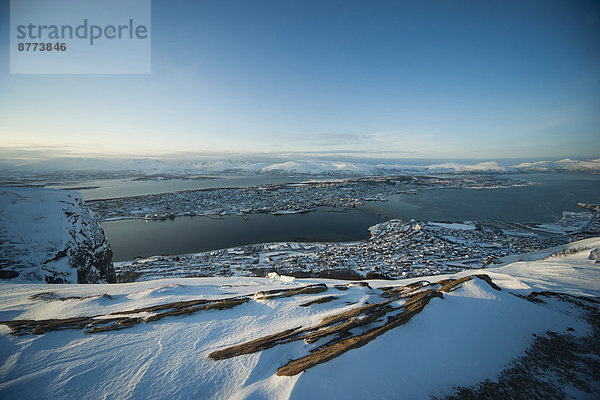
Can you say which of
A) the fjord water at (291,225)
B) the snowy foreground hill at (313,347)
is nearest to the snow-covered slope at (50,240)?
the snowy foreground hill at (313,347)

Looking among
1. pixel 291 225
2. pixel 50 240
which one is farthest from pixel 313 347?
pixel 291 225

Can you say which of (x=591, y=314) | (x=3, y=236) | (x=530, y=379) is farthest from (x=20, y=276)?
(x=591, y=314)

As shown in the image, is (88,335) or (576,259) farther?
(576,259)

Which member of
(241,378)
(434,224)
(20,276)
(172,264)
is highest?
(241,378)

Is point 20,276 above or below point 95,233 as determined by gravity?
below

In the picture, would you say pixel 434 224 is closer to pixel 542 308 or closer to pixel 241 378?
pixel 542 308

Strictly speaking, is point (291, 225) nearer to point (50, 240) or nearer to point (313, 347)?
point (50, 240)

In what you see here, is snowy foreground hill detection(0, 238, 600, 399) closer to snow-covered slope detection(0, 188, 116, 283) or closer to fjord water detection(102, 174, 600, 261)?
snow-covered slope detection(0, 188, 116, 283)

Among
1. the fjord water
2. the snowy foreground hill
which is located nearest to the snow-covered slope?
the snowy foreground hill
